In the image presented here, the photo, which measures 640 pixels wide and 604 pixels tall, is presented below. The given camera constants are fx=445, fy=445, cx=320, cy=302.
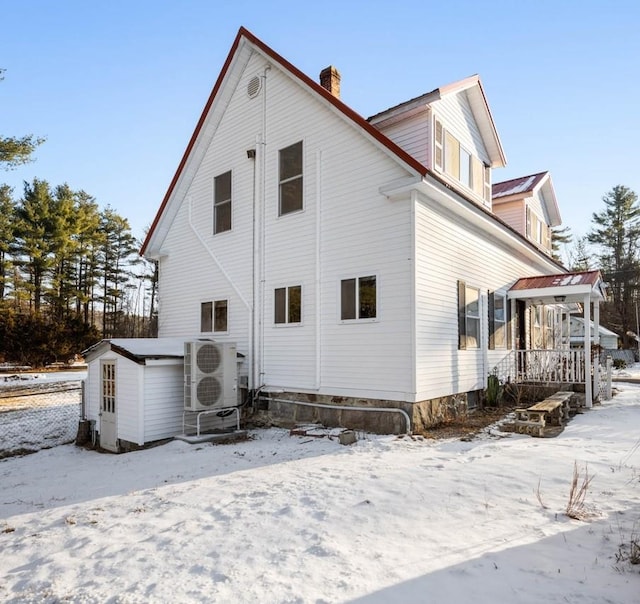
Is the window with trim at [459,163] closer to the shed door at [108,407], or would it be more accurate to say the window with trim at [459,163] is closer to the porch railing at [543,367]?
the porch railing at [543,367]

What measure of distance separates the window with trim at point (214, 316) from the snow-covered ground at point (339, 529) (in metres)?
4.95

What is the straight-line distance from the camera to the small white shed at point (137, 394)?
9.25 metres

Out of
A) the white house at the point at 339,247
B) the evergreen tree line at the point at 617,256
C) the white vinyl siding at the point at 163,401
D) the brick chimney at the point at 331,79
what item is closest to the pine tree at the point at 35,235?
the white house at the point at 339,247

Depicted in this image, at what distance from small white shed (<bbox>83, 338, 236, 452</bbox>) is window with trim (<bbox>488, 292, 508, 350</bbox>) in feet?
22.6

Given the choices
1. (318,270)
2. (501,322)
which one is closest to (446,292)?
(318,270)

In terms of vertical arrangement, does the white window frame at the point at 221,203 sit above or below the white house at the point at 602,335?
above

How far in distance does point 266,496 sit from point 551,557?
2.88 metres

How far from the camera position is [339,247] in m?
9.22

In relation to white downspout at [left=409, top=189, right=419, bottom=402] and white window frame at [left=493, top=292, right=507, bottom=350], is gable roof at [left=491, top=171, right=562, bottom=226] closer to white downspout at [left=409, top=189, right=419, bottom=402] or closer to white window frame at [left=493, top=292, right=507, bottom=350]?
white window frame at [left=493, top=292, right=507, bottom=350]

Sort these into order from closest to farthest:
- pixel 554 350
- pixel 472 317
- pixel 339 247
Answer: pixel 339 247
pixel 472 317
pixel 554 350

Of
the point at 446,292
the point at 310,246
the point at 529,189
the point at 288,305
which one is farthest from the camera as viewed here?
the point at 529,189

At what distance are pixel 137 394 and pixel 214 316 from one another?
3.19 meters

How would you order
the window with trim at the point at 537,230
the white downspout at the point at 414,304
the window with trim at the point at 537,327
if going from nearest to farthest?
the white downspout at the point at 414,304
the window with trim at the point at 537,327
the window with trim at the point at 537,230

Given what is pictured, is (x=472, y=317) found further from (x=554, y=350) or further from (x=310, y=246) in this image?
(x=310, y=246)
